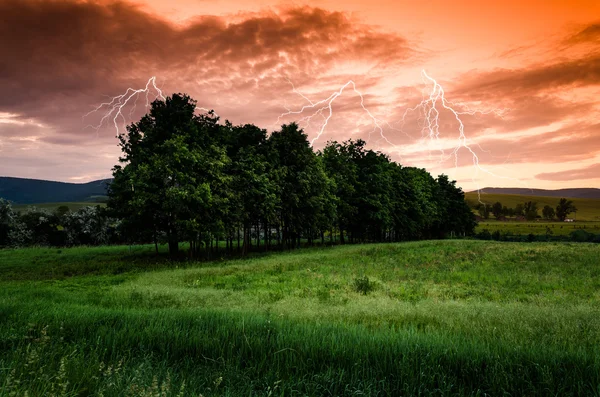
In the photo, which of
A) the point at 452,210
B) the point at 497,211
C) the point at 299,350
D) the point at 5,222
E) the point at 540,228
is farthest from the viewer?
the point at 497,211

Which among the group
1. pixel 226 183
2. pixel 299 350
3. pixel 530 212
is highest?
pixel 226 183

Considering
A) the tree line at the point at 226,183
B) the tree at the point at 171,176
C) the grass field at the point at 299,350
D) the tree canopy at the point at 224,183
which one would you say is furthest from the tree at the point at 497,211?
the grass field at the point at 299,350

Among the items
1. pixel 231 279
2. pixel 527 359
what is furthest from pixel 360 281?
pixel 527 359

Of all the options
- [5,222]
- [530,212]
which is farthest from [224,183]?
[530,212]

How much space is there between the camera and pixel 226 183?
33.4 m

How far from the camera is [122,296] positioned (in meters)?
12.9

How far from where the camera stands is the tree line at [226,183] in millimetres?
29188

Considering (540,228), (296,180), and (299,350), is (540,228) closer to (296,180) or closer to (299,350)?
(296,180)

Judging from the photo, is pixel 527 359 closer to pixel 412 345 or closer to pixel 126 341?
pixel 412 345

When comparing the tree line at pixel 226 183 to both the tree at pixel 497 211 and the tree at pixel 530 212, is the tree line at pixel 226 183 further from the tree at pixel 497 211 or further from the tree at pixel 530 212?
the tree at pixel 530 212

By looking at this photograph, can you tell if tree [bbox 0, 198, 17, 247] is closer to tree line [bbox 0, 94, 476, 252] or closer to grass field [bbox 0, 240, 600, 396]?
tree line [bbox 0, 94, 476, 252]

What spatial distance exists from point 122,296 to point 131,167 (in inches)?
820

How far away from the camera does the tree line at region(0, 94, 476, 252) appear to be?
29188 mm

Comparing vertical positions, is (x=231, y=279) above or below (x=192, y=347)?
below
